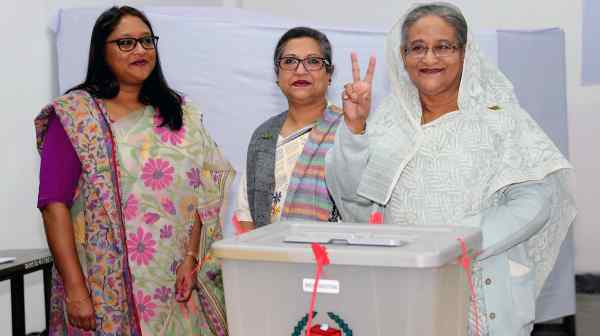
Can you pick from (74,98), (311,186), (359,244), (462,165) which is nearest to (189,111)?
(74,98)

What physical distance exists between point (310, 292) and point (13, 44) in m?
2.09

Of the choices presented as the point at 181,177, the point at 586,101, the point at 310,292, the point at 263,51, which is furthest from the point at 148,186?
the point at 586,101

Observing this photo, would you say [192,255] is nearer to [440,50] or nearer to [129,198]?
[129,198]

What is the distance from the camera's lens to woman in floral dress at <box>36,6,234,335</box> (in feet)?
6.55

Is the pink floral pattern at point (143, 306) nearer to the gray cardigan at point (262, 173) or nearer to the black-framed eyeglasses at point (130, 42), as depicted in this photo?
the gray cardigan at point (262, 173)

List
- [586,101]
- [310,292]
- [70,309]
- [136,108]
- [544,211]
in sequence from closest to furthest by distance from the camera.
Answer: [310,292]
[544,211]
[70,309]
[136,108]
[586,101]

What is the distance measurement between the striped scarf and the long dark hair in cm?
39

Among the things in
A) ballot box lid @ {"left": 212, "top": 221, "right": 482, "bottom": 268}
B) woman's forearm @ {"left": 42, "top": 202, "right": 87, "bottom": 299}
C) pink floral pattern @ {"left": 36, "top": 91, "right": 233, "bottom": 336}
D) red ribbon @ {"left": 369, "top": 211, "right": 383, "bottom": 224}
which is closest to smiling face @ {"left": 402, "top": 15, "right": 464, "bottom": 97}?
red ribbon @ {"left": 369, "top": 211, "right": 383, "bottom": 224}

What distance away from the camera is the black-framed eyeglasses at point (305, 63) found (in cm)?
204

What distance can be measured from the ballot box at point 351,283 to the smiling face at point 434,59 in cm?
44

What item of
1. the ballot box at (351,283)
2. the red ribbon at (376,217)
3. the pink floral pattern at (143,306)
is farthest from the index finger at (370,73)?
the pink floral pattern at (143,306)

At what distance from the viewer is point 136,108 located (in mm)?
2154

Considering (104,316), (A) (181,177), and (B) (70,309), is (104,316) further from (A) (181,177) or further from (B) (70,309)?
(A) (181,177)

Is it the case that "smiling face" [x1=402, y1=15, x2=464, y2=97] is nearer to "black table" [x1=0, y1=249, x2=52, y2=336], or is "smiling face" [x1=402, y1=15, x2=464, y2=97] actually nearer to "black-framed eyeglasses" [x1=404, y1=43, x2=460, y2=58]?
"black-framed eyeglasses" [x1=404, y1=43, x2=460, y2=58]
